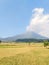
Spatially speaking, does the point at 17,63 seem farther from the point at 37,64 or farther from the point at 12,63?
the point at 37,64

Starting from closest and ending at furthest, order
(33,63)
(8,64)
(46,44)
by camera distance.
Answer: (8,64)
(33,63)
(46,44)

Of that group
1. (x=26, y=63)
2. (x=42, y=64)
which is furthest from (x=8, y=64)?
(x=42, y=64)

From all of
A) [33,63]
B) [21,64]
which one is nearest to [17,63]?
[21,64]

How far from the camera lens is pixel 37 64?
3991 centimetres

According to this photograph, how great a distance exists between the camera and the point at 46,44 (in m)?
140

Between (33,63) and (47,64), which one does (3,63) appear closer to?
(33,63)

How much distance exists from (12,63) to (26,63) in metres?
3.73

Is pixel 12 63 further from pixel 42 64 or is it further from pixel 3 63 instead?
pixel 42 64

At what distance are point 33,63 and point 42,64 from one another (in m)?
2.07

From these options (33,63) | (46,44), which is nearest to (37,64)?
(33,63)

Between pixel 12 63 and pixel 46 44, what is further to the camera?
pixel 46 44

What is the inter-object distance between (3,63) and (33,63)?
684 centimetres

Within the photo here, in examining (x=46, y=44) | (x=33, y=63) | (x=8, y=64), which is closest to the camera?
(x=8, y=64)

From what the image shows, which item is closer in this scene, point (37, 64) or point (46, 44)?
point (37, 64)
